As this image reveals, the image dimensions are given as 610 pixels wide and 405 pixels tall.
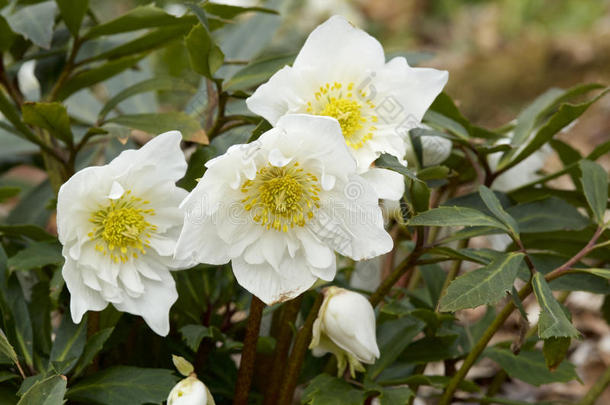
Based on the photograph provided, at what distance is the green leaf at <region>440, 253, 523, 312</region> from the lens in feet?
2.09

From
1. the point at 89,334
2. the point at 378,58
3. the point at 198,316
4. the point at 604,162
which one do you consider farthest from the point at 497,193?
the point at 604,162

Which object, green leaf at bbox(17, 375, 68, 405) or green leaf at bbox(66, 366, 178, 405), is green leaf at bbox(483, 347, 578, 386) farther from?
green leaf at bbox(17, 375, 68, 405)

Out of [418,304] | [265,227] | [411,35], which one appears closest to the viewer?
[265,227]

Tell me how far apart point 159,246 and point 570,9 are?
390cm

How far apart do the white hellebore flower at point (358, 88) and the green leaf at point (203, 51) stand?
0.11 meters

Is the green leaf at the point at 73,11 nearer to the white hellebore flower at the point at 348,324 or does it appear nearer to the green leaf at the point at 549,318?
the white hellebore flower at the point at 348,324

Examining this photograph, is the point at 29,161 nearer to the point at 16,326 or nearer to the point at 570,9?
the point at 16,326

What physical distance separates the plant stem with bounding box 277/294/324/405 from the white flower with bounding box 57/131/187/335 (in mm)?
147

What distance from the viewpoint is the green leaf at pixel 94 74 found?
978 millimetres

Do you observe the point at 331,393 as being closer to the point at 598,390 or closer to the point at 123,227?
the point at 123,227

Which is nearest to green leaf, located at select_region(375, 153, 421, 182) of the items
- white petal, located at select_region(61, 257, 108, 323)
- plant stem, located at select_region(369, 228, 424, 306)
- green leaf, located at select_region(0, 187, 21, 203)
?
plant stem, located at select_region(369, 228, 424, 306)

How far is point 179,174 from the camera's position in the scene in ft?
2.28

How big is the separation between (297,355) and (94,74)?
515mm

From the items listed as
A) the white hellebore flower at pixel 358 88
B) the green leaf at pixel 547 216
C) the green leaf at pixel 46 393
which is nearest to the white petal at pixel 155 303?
the green leaf at pixel 46 393
